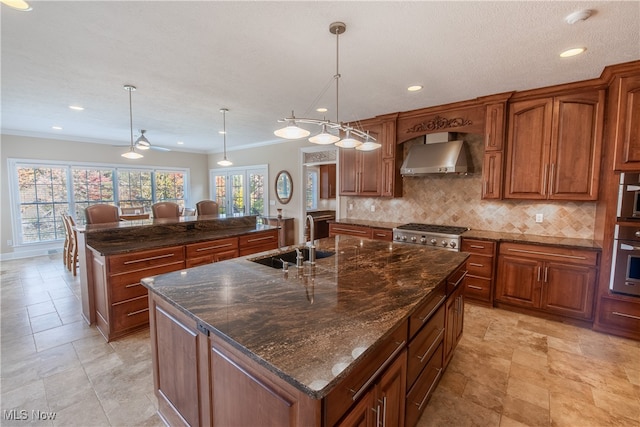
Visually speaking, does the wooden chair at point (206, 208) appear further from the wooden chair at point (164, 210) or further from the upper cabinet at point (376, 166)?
the upper cabinet at point (376, 166)

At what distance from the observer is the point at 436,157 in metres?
3.85

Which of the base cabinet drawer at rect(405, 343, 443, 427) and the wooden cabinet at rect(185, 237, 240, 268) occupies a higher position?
the wooden cabinet at rect(185, 237, 240, 268)

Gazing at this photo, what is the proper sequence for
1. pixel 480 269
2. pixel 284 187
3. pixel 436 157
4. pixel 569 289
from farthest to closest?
pixel 284 187, pixel 436 157, pixel 480 269, pixel 569 289

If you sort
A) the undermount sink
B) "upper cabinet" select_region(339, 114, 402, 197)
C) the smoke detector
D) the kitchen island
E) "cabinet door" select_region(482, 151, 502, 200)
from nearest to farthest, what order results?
the kitchen island, the smoke detector, the undermount sink, "cabinet door" select_region(482, 151, 502, 200), "upper cabinet" select_region(339, 114, 402, 197)

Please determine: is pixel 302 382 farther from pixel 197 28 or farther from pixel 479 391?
pixel 197 28

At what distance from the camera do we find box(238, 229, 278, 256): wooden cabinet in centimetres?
379

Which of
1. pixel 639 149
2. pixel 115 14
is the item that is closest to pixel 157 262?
pixel 115 14

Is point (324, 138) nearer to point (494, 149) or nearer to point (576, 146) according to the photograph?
point (494, 149)

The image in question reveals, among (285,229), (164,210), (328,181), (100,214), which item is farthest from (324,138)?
(328,181)

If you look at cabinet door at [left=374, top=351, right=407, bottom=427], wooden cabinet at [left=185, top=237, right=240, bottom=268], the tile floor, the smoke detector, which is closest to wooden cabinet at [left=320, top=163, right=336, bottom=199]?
wooden cabinet at [left=185, top=237, right=240, bottom=268]

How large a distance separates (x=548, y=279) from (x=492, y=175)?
1326 millimetres

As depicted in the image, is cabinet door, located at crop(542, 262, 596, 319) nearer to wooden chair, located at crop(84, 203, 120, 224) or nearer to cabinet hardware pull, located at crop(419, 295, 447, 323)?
cabinet hardware pull, located at crop(419, 295, 447, 323)

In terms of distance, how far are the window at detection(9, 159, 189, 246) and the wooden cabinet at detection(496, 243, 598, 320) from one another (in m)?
7.38

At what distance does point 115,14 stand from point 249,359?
7.50 feet
